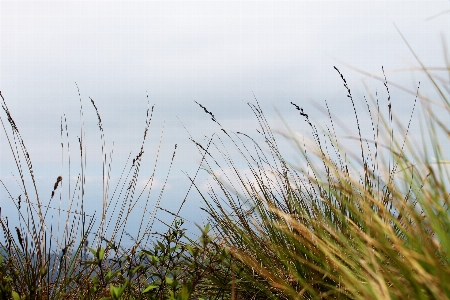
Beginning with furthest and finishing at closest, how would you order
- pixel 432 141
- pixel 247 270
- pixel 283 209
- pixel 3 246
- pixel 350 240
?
pixel 283 209, pixel 247 270, pixel 3 246, pixel 350 240, pixel 432 141

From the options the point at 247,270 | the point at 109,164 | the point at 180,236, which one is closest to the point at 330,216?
the point at 247,270

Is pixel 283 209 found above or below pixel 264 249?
above

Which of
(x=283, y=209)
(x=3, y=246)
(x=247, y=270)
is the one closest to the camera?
(x=3, y=246)

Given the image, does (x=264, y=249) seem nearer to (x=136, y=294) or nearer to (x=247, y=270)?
(x=247, y=270)

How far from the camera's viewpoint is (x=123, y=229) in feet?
8.63

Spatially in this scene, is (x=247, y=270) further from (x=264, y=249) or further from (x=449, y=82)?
(x=449, y=82)

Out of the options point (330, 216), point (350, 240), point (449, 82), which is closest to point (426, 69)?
point (449, 82)

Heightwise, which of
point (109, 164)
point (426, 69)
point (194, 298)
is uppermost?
point (109, 164)

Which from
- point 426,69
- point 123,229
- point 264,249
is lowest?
point 264,249

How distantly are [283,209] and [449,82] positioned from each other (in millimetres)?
1217

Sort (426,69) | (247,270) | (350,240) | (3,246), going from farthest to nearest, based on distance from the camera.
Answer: (247,270)
(3,246)
(350,240)
(426,69)

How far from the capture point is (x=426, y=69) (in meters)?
1.71

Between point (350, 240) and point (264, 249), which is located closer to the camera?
point (350, 240)

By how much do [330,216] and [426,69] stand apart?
43.2 inches
